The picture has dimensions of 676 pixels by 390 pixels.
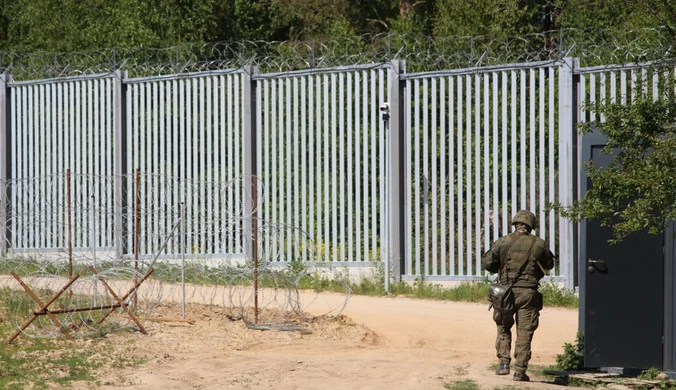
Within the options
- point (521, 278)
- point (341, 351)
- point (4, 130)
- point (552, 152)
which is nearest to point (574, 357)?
point (521, 278)

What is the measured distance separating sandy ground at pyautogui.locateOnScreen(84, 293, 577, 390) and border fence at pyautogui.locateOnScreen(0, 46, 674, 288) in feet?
6.08

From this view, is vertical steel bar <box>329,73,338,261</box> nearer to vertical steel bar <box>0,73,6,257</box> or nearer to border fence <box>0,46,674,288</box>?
border fence <box>0,46,674,288</box>

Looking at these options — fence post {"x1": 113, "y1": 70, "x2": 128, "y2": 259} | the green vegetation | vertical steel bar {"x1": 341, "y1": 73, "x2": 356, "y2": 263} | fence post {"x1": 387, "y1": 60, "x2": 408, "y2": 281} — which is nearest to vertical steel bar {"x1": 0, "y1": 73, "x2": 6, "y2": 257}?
fence post {"x1": 113, "y1": 70, "x2": 128, "y2": 259}

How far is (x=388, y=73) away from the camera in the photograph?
53.0 feet

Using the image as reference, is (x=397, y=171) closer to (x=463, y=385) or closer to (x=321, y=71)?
(x=321, y=71)

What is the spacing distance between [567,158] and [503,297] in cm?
547

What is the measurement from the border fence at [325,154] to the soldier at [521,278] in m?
4.49

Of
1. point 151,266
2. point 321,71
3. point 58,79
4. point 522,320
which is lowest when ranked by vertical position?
point 522,320

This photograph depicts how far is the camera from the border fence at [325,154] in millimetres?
14859

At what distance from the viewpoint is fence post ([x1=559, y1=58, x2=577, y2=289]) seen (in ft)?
47.7

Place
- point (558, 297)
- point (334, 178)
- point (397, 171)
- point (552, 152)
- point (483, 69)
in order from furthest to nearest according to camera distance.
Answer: point (334, 178) → point (397, 171) → point (483, 69) → point (552, 152) → point (558, 297)

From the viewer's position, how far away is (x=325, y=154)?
16672 millimetres

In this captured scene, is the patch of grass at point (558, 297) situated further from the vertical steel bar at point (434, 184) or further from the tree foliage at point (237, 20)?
the tree foliage at point (237, 20)

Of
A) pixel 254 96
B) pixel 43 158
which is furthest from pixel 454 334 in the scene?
pixel 43 158
